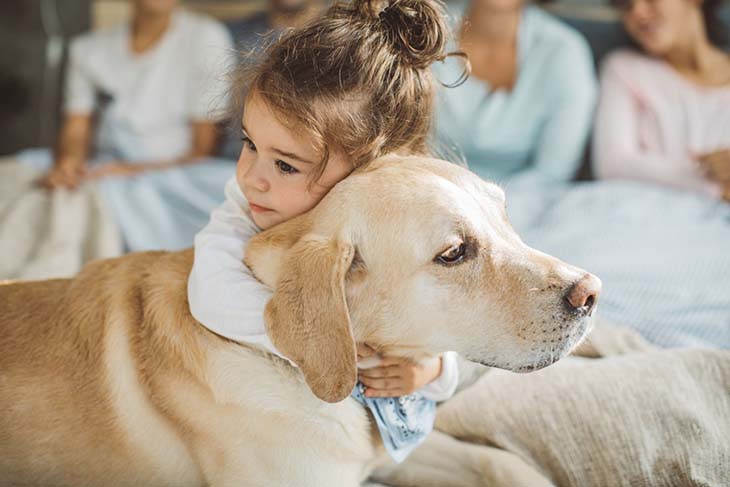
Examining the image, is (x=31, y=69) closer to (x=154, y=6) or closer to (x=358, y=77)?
(x=154, y=6)

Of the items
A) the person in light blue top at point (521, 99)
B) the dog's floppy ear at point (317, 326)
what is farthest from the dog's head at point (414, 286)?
the person in light blue top at point (521, 99)

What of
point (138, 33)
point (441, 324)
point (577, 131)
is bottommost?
point (138, 33)

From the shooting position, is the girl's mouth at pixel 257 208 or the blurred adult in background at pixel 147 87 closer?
the girl's mouth at pixel 257 208

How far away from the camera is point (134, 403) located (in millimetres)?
1388

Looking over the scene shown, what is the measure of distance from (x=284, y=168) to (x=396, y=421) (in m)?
0.58

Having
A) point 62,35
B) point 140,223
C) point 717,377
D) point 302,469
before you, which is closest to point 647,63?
point 717,377

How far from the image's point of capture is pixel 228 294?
51.1 inches

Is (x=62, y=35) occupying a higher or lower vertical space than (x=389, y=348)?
lower

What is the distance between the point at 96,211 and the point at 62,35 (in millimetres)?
2145

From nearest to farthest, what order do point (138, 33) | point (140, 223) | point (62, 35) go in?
point (140, 223)
point (138, 33)
point (62, 35)

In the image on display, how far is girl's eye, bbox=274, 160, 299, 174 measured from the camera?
147cm

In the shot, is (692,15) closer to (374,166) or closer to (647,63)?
(647,63)

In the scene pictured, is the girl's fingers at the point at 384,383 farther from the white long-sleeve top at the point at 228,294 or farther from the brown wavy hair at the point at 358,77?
the brown wavy hair at the point at 358,77

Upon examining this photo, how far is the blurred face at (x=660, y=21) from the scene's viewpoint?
329cm
